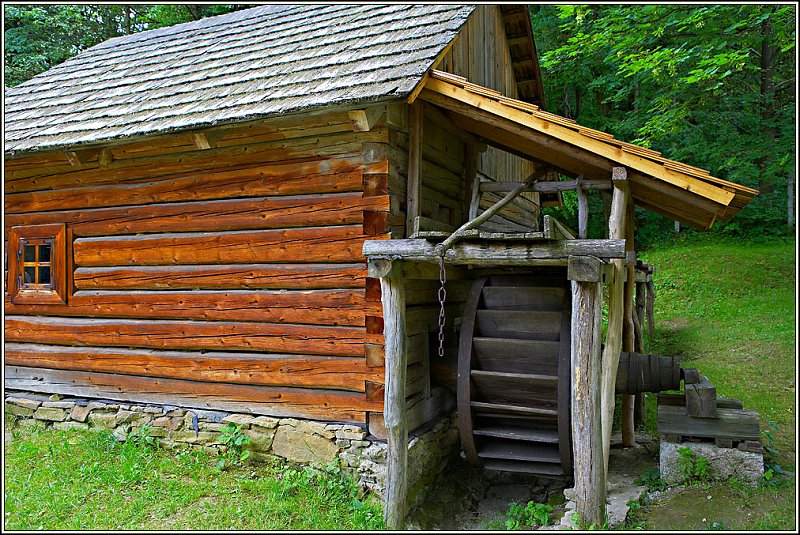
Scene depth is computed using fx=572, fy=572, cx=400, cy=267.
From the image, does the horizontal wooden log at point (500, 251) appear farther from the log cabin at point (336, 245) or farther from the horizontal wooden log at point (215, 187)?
the horizontal wooden log at point (215, 187)

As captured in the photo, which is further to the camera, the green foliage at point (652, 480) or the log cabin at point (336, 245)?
the green foliage at point (652, 480)

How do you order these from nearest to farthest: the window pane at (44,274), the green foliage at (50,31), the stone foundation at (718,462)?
the stone foundation at (718,462) → the window pane at (44,274) → the green foliage at (50,31)

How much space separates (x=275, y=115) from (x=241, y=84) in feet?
4.04

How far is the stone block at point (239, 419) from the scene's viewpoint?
605 cm

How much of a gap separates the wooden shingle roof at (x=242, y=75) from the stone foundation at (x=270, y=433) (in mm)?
3051

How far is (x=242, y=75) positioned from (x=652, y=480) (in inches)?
235

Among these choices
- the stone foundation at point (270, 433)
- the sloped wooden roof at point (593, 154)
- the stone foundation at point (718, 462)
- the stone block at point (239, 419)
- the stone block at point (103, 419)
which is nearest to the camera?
the sloped wooden roof at point (593, 154)

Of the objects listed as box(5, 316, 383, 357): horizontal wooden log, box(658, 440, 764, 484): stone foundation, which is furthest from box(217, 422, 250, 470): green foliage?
box(658, 440, 764, 484): stone foundation

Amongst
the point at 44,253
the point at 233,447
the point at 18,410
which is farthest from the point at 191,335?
the point at 18,410

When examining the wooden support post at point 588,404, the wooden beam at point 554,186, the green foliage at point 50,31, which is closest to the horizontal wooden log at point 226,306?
the wooden beam at point 554,186

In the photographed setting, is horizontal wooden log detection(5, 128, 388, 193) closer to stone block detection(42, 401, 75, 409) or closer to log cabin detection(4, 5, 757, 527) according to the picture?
log cabin detection(4, 5, 757, 527)

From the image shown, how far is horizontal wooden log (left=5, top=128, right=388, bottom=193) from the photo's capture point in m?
5.70

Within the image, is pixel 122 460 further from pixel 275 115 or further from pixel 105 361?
→ pixel 275 115

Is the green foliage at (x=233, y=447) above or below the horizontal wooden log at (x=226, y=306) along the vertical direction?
below
